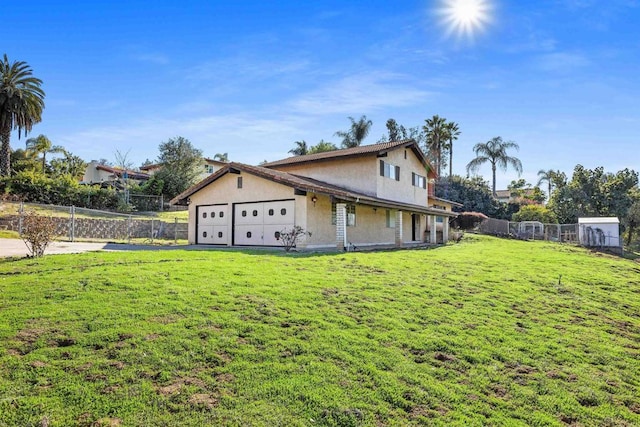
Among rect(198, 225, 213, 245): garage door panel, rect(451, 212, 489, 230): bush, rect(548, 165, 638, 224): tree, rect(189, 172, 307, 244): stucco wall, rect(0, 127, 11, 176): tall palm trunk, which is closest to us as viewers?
rect(189, 172, 307, 244): stucco wall

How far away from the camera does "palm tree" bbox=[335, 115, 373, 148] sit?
177 ft

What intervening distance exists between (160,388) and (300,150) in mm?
53895

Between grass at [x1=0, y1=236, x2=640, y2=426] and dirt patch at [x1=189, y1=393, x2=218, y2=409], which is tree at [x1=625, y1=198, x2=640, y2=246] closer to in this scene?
grass at [x1=0, y1=236, x2=640, y2=426]

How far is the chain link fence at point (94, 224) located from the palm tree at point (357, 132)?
1147 inches

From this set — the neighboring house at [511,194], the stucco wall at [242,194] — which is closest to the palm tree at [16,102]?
the stucco wall at [242,194]

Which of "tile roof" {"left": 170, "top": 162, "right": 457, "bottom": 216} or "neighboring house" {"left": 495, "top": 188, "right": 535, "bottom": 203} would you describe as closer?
"tile roof" {"left": 170, "top": 162, "right": 457, "bottom": 216}

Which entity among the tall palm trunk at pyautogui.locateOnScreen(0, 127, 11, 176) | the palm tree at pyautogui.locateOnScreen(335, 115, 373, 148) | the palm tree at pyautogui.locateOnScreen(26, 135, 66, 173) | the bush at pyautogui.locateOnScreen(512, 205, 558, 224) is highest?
the palm tree at pyautogui.locateOnScreen(335, 115, 373, 148)

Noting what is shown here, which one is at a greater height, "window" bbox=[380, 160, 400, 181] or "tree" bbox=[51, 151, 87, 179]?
"tree" bbox=[51, 151, 87, 179]

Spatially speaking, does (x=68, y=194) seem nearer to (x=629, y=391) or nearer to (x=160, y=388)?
(x=160, y=388)

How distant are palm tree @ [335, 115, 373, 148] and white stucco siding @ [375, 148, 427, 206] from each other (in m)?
23.3

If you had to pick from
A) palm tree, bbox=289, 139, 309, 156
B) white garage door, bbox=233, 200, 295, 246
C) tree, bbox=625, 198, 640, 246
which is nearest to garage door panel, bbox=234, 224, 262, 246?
white garage door, bbox=233, 200, 295, 246

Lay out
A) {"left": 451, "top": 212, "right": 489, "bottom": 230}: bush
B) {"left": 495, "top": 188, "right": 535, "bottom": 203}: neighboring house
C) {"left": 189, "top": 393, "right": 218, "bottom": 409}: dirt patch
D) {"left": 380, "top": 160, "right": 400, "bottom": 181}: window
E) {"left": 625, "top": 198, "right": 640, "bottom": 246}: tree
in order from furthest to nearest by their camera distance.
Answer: {"left": 495, "top": 188, "right": 535, "bottom": 203}: neighboring house, {"left": 625, "top": 198, "right": 640, "bottom": 246}: tree, {"left": 451, "top": 212, "right": 489, "bottom": 230}: bush, {"left": 380, "top": 160, "right": 400, "bottom": 181}: window, {"left": 189, "top": 393, "right": 218, "bottom": 409}: dirt patch

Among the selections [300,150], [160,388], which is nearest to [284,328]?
[160,388]

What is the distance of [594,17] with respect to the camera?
41.5 ft
